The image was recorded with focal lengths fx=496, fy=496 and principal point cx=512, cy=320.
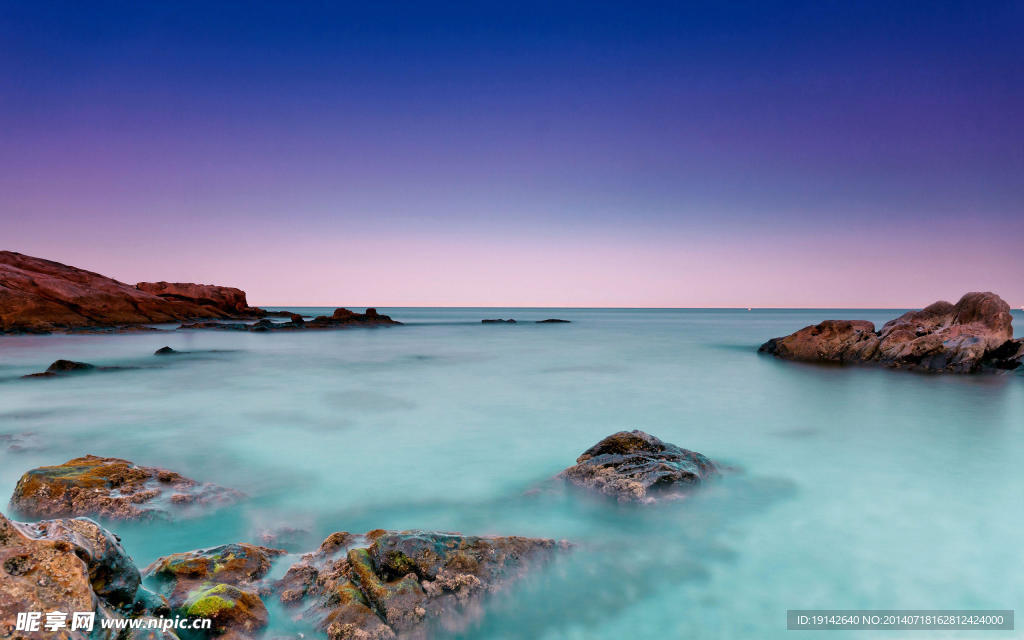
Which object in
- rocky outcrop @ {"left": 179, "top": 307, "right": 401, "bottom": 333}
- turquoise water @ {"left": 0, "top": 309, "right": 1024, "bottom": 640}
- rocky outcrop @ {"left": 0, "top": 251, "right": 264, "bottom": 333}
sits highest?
rocky outcrop @ {"left": 0, "top": 251, "right": 264, "bottom": 333}

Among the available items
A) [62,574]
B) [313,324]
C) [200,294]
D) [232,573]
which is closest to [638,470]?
[232,573]

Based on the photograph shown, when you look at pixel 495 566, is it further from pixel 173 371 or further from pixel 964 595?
pixel 173 371

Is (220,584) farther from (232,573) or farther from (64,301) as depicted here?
(64,301)

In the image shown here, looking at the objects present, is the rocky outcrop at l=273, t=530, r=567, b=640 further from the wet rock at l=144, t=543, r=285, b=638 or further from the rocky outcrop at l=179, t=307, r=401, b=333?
the rocky outcrop at l=179, t=307, r=401, b=333

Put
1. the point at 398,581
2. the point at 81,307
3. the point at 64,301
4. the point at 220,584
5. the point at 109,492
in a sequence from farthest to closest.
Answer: the point at 81,307 < the point at 64,301 < the point at 109,492 < the point at 398,581 < the point at 220,584

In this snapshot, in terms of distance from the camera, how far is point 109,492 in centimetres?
534

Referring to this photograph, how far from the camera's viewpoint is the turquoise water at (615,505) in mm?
4133

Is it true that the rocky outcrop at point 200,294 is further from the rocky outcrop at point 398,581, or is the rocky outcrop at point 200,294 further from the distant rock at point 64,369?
the rocky outcrop at point 398,581

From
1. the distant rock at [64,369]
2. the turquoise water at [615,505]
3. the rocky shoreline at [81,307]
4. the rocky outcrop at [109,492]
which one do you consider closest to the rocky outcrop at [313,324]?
the rocky shoreline at [81,307]

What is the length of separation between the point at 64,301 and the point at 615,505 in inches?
1925

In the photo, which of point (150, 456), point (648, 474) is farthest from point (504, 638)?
point (150, 456)

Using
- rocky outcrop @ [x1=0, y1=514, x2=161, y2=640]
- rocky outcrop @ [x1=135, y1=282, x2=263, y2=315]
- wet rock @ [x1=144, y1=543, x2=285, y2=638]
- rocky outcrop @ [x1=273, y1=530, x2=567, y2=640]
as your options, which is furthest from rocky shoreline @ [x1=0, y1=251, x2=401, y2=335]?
rocky outcrop @ [x1=0, y1=514, x2=161, y2=640]

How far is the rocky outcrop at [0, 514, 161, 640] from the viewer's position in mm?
2113

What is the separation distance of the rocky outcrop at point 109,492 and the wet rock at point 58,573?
3048 mm
